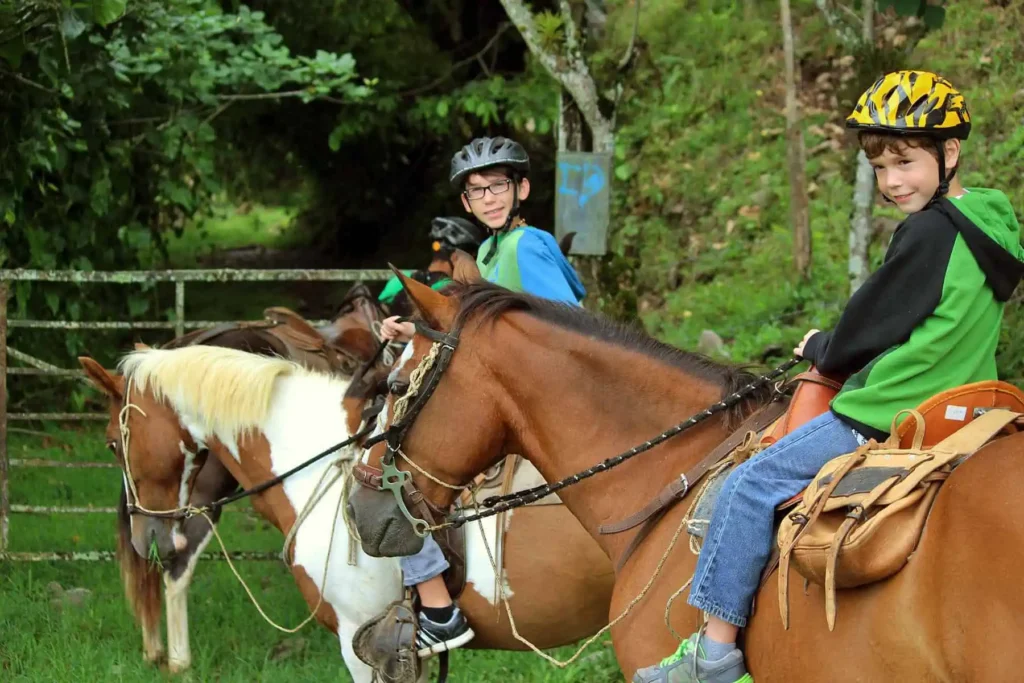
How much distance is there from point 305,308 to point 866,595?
1147 cm

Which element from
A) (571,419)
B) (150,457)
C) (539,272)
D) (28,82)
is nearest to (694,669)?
(571,419)

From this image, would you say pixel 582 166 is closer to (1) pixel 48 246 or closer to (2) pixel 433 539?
(2) pixel 433 539

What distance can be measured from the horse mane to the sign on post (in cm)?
349

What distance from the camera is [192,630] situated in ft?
18.3

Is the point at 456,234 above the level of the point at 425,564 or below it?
above

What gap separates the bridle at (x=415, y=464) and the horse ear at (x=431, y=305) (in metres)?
0.03

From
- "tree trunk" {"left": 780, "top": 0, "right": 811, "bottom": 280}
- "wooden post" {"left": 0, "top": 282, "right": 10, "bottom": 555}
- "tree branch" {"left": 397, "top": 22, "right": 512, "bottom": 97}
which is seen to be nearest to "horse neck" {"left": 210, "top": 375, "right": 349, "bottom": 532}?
"wooden post" {"left": 0, "top": 282, "right": 10, "bottom": 555}

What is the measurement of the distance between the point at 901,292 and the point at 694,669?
3.32ft

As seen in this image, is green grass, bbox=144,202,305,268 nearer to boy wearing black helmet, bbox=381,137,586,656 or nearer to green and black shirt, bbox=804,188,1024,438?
boy wearing black helmet, bbox=381,137,586,656

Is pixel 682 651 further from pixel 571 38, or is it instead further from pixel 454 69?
pixel 454 69

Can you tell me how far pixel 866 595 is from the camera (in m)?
2.27

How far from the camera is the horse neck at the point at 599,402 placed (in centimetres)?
289

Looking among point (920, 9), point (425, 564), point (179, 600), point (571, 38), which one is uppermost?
point (571, 38)

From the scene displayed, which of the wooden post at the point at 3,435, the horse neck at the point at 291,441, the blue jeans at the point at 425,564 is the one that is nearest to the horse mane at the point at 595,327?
the blue jeans at the point at 425,564
